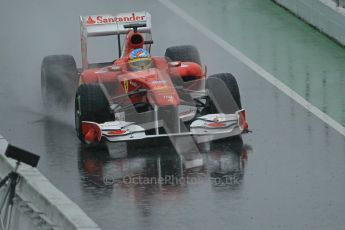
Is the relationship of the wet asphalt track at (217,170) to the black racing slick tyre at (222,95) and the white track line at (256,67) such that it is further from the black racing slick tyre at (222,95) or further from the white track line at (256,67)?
the black racing slick tyre at (222,95)

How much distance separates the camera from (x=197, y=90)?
2152 centimetres

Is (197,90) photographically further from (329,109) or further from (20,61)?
(20,61)

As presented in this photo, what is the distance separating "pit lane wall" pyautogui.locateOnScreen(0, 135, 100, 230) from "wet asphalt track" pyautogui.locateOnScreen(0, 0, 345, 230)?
3.17 ft

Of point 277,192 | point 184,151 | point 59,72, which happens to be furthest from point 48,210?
point 59,72

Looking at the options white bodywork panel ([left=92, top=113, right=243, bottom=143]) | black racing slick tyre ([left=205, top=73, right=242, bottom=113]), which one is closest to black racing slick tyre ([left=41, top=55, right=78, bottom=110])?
black racing slick tyre ([left=205, top=73, right=242, bottom=113])

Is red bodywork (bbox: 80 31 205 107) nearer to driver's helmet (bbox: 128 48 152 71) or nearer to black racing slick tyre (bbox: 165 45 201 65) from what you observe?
driver's helmet (bbox: 128 48 152 71)

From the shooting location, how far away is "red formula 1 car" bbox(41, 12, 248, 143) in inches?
793

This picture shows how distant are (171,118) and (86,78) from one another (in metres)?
2.01

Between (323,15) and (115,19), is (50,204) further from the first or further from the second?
(323,15)

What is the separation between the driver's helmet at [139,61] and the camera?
21.7 m

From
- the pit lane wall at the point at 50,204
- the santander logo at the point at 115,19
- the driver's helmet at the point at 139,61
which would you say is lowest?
the driver's helmet at the point at 139,61

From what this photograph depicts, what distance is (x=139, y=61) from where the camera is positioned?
21.7 m

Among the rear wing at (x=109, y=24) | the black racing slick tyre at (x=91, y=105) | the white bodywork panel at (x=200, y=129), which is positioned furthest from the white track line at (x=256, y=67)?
the black racing slick tyre at (x=91, y=105)

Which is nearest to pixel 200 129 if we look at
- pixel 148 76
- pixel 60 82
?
pixel 148 76
